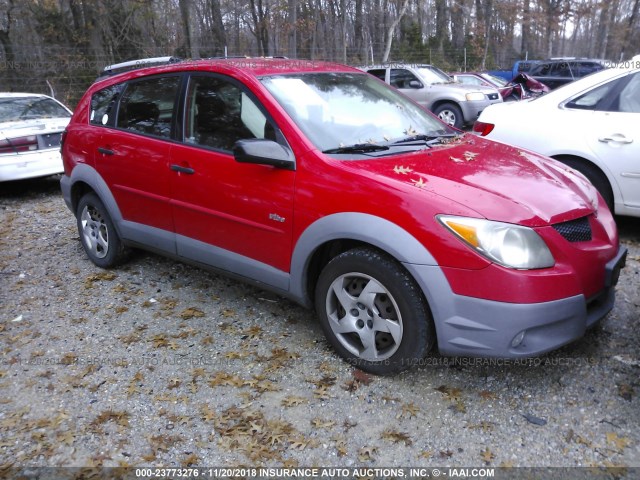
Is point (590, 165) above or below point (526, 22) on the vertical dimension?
below

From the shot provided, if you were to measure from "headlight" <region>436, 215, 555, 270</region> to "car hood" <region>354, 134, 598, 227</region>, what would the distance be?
5 centimetres

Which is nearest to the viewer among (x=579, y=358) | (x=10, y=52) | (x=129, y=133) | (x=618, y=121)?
(x=579, y=358)

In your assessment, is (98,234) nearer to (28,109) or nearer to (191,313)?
(191,313)

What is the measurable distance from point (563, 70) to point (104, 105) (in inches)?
715

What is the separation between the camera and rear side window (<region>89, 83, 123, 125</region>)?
4.67m

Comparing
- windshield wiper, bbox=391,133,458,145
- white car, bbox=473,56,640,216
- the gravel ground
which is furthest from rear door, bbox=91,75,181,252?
white car, bbox=473,56,640,216

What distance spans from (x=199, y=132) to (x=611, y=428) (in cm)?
313

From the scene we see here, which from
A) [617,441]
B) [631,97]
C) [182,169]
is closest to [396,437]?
[617,441]

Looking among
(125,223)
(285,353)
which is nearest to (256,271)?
(285,353)

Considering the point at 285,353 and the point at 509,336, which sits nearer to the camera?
the point at 509,336

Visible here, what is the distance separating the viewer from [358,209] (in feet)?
9.87

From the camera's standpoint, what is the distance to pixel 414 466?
2.57 m

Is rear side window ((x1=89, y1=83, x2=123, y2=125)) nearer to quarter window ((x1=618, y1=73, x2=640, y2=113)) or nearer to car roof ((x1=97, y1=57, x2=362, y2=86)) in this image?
car roof ((x1=97, y1=57, x2=362, y2=86))

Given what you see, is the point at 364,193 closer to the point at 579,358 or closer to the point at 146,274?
the point at 579,358
